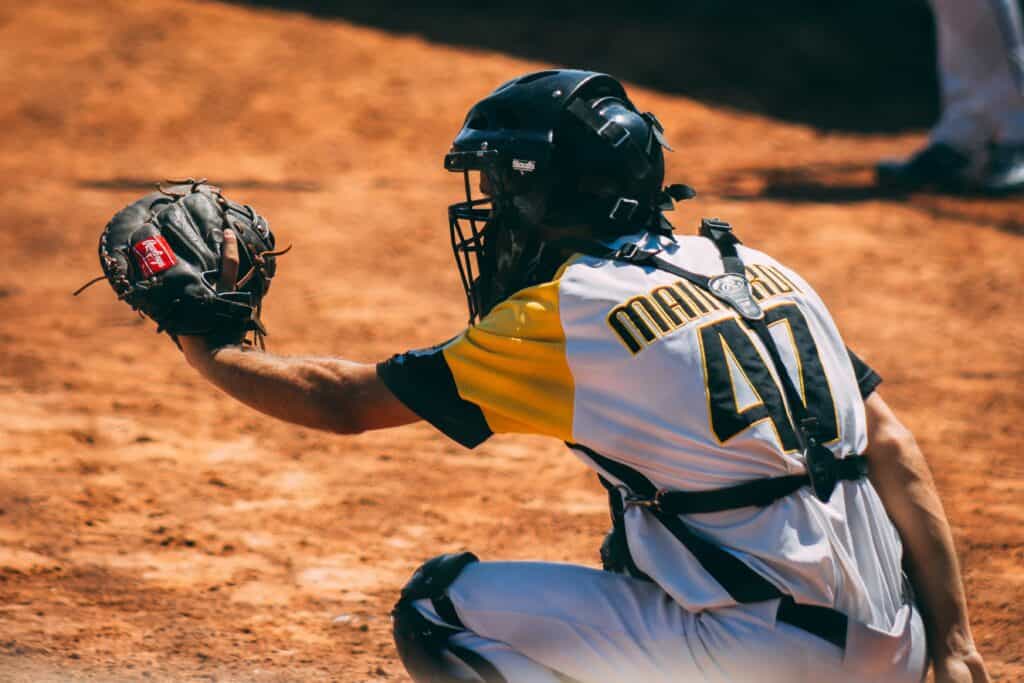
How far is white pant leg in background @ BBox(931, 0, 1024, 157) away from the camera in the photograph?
33.1 feet

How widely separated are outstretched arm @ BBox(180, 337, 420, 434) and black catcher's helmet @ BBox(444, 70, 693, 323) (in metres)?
0.44

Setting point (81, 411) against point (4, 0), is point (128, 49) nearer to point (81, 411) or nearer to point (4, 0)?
point (4, 0)

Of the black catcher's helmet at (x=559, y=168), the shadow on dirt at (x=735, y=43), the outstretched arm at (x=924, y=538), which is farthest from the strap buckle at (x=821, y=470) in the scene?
the shadow on dirt at (x=735, y=43)

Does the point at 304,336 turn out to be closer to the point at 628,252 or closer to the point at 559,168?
the point at 559,168

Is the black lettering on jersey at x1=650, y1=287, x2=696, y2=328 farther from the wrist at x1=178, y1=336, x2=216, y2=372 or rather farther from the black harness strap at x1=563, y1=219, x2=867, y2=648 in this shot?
the wrist at x1=178, y1=336, x2=216, y2=372

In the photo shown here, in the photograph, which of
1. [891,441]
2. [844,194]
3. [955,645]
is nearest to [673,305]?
[891,441]

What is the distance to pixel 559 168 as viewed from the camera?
291 cm

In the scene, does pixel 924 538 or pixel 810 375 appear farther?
pixel 924 538

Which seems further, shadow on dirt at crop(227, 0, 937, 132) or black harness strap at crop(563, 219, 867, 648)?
shadow on dirt at crop(227, 0, 937, 132)

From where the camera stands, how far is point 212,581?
426cm

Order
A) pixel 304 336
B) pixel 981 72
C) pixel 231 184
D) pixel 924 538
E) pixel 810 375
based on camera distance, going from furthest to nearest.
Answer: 1. pixel 981 72
2. pixel 231 184
3. pixel 304 336
4. pixel 924 538
5. pixel 810 375

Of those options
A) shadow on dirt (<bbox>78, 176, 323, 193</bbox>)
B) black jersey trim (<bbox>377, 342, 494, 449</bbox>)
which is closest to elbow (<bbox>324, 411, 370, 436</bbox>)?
black jersey trim (<bbox>377, 342, 494, 449</bbox>)

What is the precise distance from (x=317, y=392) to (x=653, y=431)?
0.75 metres

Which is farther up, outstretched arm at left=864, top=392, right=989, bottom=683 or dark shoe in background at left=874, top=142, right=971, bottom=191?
outstretched arm at left=864, top=392, right=989, bottom=683
